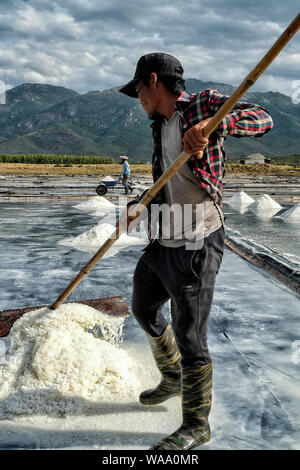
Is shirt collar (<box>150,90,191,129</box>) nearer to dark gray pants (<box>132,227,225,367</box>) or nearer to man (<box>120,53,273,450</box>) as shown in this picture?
man (<box>120,53,273,450</box>)

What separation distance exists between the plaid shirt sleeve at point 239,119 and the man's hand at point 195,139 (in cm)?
9

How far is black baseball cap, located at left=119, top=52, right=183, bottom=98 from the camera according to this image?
5.34 feet

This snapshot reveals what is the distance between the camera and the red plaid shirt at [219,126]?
153 centimetres

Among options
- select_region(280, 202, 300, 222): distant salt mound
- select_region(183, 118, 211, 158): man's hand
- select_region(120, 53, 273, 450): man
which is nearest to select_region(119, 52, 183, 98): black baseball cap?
select_region(120, 53, 273, 450): man

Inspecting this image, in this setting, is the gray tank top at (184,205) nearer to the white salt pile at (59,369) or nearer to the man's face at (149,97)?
the man's face at (149,97)

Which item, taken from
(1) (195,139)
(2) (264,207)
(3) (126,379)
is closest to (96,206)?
(2) (264,207)

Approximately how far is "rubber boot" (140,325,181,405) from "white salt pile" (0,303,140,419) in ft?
0.52

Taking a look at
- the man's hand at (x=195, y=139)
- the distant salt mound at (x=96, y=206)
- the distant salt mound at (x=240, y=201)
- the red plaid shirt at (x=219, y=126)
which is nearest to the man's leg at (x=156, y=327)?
the red plaid shirt at (x=219, y=126)

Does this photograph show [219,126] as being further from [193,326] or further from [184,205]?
[193,326]

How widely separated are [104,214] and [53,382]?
6.73 m

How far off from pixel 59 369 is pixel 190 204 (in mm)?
1001
